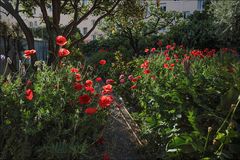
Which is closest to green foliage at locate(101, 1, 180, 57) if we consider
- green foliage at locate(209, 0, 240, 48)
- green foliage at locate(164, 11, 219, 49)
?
green foliage at locate(164, 11, 219, 49)

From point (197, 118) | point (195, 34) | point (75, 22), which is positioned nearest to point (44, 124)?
point (197, 118)

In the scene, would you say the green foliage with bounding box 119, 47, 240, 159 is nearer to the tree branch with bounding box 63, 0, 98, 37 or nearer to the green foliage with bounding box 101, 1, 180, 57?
the tree branch with bounding box 63, 0, 98, 37

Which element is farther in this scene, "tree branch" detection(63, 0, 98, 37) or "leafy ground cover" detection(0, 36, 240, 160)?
"tree branch" detection(63, 0, 98, 37)

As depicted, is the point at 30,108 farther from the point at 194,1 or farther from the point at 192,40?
the point at 194,1

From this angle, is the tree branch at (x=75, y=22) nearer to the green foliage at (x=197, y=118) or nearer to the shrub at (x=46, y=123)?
the green foliage at (x=197, y=118)

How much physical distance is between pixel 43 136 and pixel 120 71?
6.42 m

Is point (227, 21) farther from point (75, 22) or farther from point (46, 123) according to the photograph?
point (46, 123)

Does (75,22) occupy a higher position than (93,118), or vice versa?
(75,22)

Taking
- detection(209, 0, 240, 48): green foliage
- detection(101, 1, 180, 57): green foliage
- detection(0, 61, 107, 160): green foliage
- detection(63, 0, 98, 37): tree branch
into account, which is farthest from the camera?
detection(209, 0, 240, 48): green foliage

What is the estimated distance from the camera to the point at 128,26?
14.7 metres

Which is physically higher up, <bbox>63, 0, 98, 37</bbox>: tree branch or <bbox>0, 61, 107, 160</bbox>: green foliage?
<bbox>63, 0, 98, 37</bbox>: tree branch

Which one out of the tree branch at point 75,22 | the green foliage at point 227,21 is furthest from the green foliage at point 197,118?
the green foliage at point 227,21

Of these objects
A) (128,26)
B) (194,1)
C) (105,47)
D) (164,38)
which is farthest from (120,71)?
(194,1)

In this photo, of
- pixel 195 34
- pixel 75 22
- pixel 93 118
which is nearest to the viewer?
pixel 93 118
